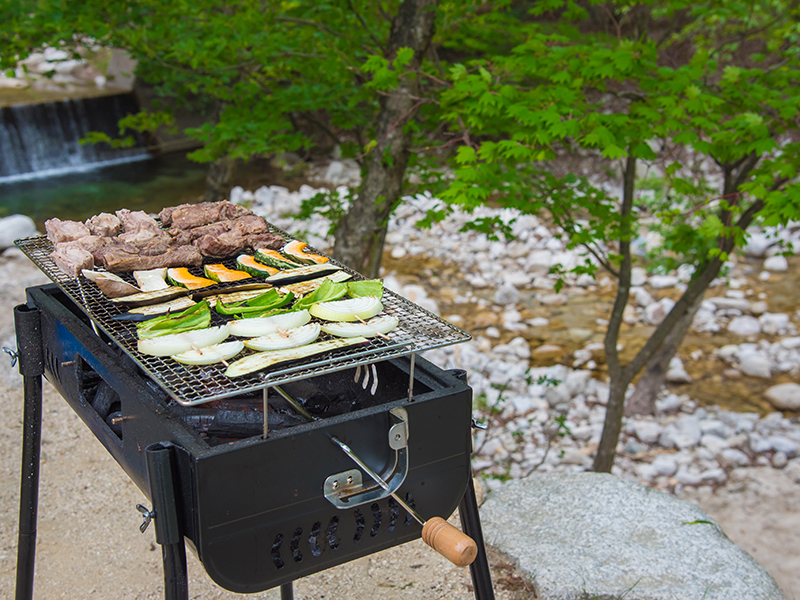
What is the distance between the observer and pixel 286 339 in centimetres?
181

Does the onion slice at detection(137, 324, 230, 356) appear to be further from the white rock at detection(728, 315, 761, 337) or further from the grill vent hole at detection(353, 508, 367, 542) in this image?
the white rock at detection(728, 315, 761, 337)

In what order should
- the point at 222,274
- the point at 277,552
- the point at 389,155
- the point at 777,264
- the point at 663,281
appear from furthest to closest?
the point at 777,264 → the point at 663,281 → the point at 389,155 → the point at 222,274 → the point at 277,552

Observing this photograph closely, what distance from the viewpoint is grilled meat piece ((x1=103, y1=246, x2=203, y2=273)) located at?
2.39 m

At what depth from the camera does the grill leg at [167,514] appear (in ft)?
5.01

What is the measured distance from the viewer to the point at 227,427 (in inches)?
76.8

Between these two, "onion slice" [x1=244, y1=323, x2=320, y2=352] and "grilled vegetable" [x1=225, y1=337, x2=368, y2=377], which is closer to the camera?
"grilled vegetable" [x1=225, y1=337, x2=368, y2=377]

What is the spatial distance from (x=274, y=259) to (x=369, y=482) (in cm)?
106

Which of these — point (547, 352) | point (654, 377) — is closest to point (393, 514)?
point (654, 377)

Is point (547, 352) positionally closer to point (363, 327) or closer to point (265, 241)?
point (265, 241)

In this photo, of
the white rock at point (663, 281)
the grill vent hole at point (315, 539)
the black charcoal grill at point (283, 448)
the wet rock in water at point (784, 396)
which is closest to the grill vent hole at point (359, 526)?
the black charcoal grill at point (283, 448)

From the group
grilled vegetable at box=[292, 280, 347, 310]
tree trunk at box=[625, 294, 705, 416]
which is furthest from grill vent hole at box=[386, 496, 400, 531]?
tree trunk at box=[625, 294, 705, 416]

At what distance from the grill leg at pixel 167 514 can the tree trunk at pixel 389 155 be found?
3.13 metres

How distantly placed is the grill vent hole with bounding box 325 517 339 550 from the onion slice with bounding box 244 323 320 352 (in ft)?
1.52

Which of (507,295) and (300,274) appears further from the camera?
(507,295)
